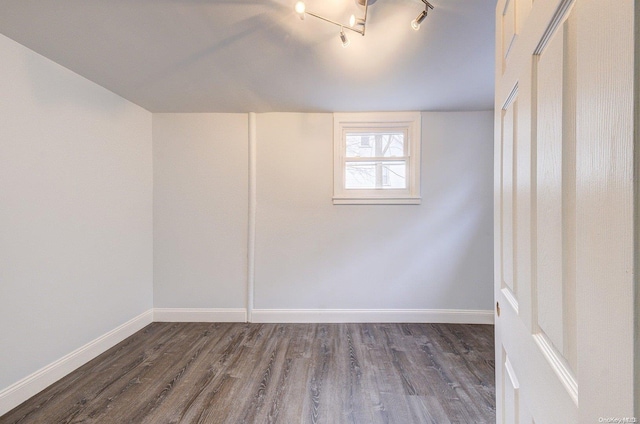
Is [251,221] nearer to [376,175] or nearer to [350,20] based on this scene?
[376,175]

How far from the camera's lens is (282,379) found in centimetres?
203

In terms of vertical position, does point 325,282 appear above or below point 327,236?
below

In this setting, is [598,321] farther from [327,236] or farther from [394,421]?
[327,236]

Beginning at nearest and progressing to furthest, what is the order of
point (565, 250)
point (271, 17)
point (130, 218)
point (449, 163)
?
1. point (565, 250)
2. point (271, 17)
3. point (130, 218)
4. point (449, 163)

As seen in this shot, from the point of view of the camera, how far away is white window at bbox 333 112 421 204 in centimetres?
301

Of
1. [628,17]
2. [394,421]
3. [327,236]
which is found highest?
[628,17]

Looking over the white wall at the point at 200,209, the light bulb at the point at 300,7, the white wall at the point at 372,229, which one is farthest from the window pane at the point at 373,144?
the light bulb at the point at 300,7

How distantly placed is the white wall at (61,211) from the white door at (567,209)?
2.60 metres

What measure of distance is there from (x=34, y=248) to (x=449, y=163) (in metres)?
3.51

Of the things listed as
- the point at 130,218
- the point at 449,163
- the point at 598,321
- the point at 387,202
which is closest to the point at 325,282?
the point at 387,202

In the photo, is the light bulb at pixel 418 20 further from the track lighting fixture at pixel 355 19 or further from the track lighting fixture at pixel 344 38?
the track lighting fixture at pixel 344 38

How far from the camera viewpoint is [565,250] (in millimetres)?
482

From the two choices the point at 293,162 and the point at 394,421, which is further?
the point at 293,162

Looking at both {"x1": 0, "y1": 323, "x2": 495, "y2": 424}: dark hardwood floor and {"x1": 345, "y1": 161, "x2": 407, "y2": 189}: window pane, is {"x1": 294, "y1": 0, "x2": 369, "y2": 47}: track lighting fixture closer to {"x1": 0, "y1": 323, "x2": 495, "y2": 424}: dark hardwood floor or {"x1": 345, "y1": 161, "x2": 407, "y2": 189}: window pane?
{"x1": 345, "y1": 161, "x2": 407, "y2": 189}: window pane
